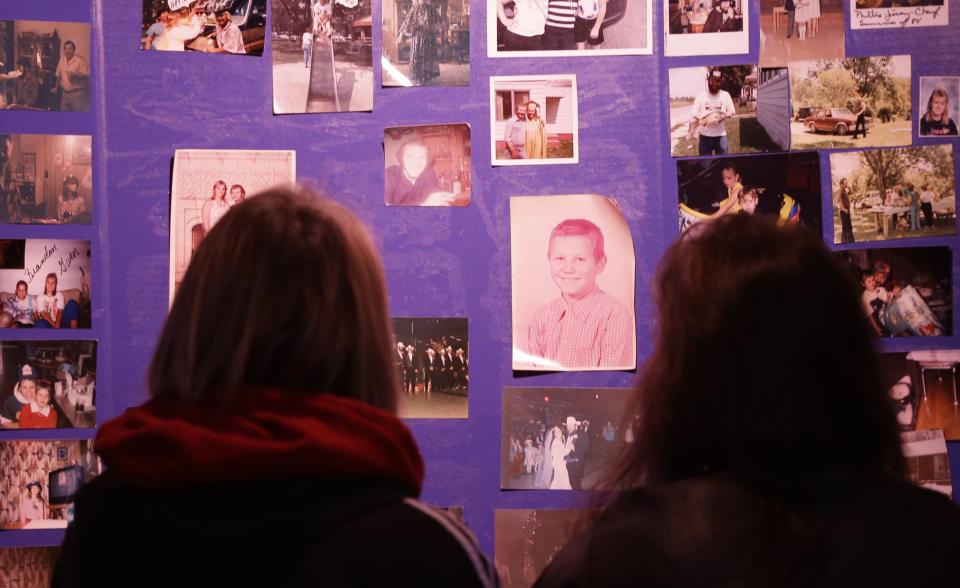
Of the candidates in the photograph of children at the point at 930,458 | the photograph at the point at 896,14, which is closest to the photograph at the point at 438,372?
the photograph of children at the point at 930,458

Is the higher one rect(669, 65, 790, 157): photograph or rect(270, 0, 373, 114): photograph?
rect(270, 0, 373, 114): photograph

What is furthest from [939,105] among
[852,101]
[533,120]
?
[533,120]

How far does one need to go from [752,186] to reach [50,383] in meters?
1.45

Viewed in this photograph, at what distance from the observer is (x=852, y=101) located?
1930 millimetres

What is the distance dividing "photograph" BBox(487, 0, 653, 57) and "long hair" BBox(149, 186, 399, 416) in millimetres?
994

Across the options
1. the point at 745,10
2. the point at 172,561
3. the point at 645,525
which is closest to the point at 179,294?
the point at 172,561

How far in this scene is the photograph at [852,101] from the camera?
1929 mm

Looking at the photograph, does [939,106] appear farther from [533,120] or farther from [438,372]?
[438,372]

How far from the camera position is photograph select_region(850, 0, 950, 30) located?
193 centimetres

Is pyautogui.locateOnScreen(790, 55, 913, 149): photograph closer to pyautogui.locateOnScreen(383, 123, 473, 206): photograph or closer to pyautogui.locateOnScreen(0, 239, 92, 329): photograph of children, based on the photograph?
pyautogui.locateOnScreen(383, 123, 473, 206): photograph

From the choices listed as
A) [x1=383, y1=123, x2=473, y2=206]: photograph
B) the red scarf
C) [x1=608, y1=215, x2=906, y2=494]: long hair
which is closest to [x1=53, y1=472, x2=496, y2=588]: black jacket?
the red scarf

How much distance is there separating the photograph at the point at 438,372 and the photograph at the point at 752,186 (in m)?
0.50

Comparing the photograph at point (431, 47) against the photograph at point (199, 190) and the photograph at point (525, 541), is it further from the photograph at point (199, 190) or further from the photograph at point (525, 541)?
the photograph at point (525, 541)

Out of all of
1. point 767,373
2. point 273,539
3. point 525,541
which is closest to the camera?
point 273,539
